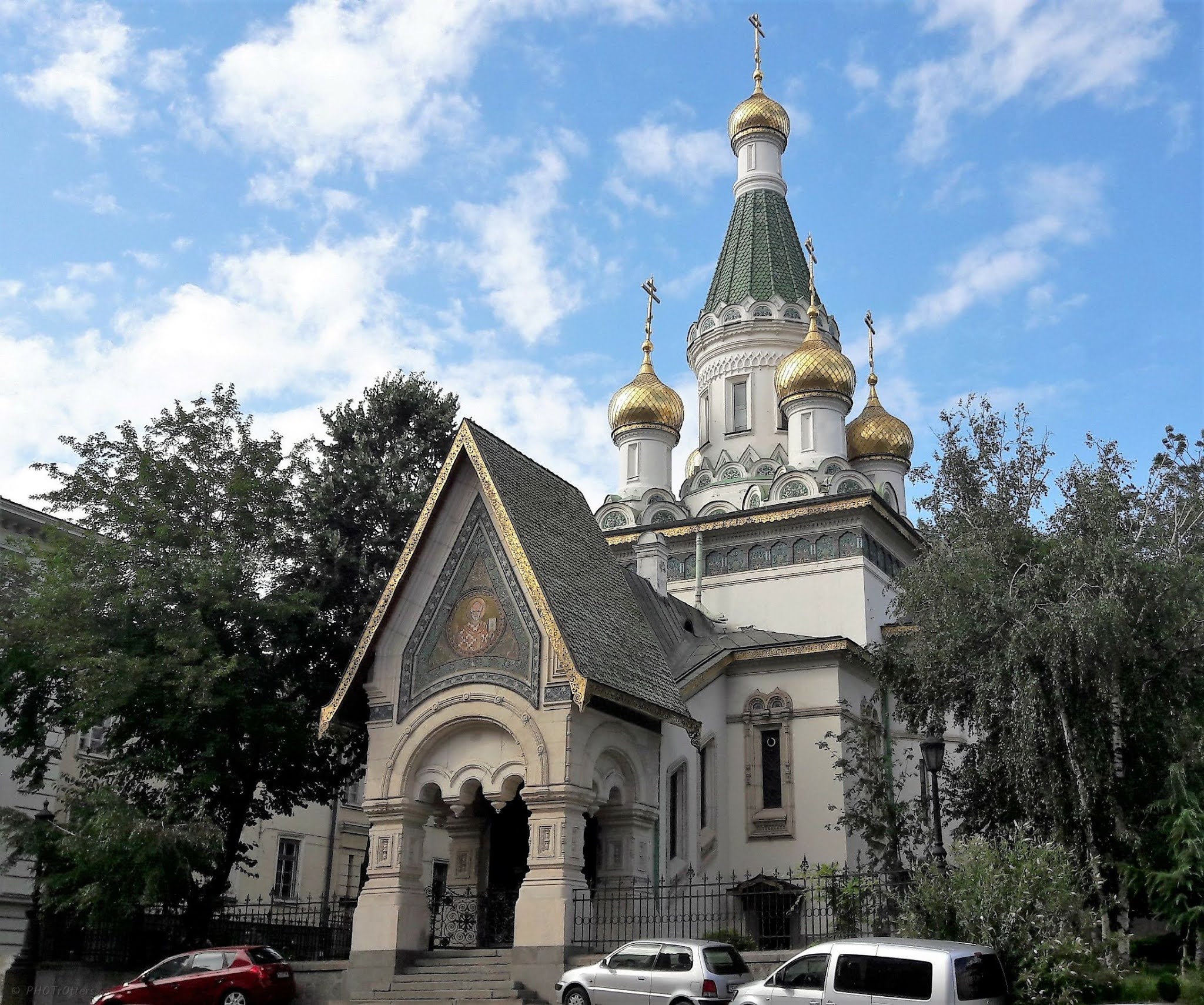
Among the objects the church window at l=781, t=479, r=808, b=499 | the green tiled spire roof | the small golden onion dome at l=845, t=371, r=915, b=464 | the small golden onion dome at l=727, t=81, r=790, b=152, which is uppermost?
the small golden onion dome at l=727, t=81, r=790, b=152

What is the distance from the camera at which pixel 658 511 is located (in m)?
31.3

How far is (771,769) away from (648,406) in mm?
11847

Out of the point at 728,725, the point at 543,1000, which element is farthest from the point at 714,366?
the point at 543,1000

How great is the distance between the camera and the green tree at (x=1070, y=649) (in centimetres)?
1625

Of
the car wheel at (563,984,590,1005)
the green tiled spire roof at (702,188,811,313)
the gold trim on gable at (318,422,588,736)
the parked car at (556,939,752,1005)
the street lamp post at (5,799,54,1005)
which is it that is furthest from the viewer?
the green tiled spire roof at (702,188,811,313)

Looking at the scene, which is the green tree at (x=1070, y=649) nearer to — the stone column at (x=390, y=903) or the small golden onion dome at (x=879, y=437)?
the stone column at (x=390, y=903)

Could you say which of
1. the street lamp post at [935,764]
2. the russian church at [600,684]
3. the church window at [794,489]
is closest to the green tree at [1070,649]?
the street lamp post at [935,764]

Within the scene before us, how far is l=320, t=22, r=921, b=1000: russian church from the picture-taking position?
1761 cm

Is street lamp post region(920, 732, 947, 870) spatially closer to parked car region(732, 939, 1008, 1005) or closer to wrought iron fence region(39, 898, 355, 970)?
parked car region(732, 939, 1008, 1005)

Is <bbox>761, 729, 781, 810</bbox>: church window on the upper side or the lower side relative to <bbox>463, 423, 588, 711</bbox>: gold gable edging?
lower

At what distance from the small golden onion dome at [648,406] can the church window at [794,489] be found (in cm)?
450

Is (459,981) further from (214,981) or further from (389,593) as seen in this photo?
(389,593)

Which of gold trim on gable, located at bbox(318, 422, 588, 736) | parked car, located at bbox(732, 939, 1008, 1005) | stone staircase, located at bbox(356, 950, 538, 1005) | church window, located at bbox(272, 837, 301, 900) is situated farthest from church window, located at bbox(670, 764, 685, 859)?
church window, located at bbox(272, 837, 301, 900)

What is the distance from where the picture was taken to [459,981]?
16828 millimetres
